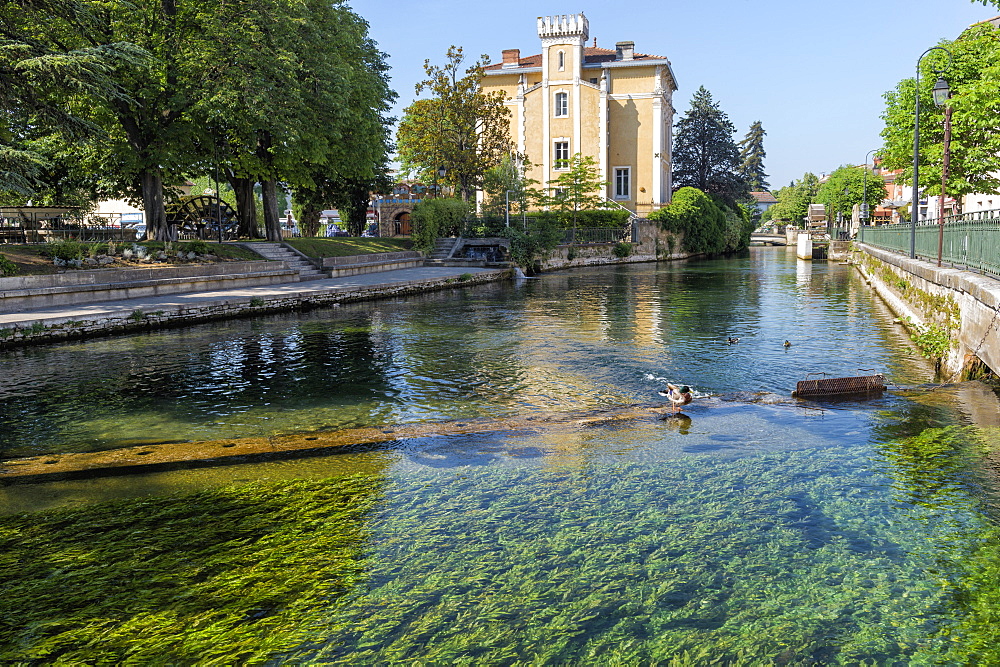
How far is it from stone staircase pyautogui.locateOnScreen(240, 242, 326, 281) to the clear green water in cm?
1820

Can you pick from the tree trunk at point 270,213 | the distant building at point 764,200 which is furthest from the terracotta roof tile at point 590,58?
the distant building at point 764,200

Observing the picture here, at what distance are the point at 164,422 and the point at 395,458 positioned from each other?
3824mm

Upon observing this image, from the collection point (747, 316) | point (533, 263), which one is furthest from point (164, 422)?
point (533, 263)

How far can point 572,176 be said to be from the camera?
52.8 metres

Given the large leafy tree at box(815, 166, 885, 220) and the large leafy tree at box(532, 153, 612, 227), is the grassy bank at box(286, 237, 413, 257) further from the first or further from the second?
the large leafy tree at box(815, 166, 885, 220)

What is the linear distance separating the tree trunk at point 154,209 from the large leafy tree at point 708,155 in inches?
2418

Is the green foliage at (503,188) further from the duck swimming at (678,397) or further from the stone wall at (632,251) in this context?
the duck swimming at (678,397)

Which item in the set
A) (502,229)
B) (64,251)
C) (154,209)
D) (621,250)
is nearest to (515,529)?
(64,251)

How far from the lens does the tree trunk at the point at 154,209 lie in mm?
29469

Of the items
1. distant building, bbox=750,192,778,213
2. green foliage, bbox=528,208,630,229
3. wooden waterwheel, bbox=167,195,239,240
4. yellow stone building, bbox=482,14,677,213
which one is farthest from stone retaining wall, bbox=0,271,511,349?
distant building, bbox=750,192,778,213

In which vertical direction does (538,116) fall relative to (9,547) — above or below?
above

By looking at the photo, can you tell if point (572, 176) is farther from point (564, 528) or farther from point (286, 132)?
point (564, 528)

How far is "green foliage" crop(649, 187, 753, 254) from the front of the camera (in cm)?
5791

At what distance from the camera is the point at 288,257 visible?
3262cm
